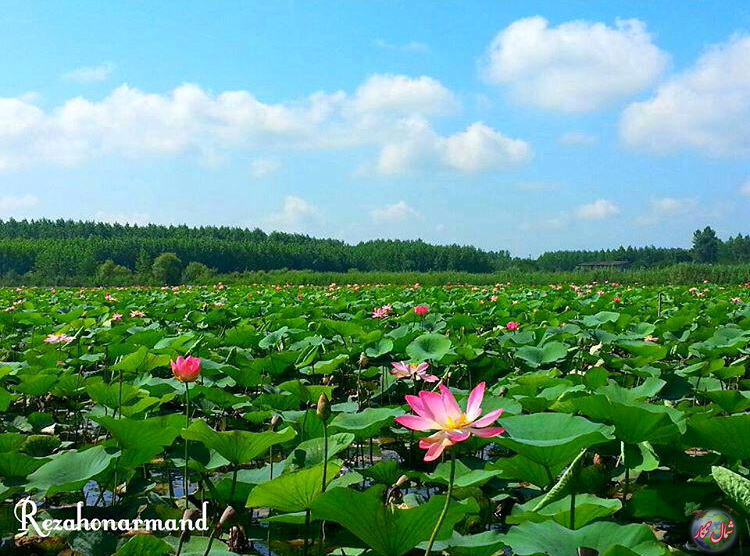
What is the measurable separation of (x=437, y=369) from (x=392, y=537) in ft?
8.92

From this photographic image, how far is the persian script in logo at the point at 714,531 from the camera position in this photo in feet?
4.60

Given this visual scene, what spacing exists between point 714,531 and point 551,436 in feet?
1.29

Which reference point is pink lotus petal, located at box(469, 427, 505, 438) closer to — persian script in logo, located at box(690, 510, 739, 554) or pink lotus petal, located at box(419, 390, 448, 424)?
pink lotus petal, located at box(419, 390, 448, 424)

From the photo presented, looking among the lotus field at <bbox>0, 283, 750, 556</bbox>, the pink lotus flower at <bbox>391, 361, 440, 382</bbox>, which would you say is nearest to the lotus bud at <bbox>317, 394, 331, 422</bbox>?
the lotus field at <bbox>0, 283, 750, 556</bbox>

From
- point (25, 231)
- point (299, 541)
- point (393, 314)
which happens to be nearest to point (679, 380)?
point (299, 541)

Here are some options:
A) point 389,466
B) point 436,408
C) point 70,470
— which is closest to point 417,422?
point 436,408

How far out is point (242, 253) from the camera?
7212cm

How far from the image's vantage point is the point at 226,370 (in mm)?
2852

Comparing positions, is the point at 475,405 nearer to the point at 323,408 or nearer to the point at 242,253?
the point at 323,408

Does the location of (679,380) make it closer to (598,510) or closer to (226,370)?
(598,510)

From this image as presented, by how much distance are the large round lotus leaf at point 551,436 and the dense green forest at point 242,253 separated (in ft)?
142

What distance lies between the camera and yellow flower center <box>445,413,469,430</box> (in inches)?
45.7

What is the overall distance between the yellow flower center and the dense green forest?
1710 inches

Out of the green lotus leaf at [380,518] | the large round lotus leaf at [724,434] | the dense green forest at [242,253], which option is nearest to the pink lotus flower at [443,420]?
the green lotus leaf at [380,518]
